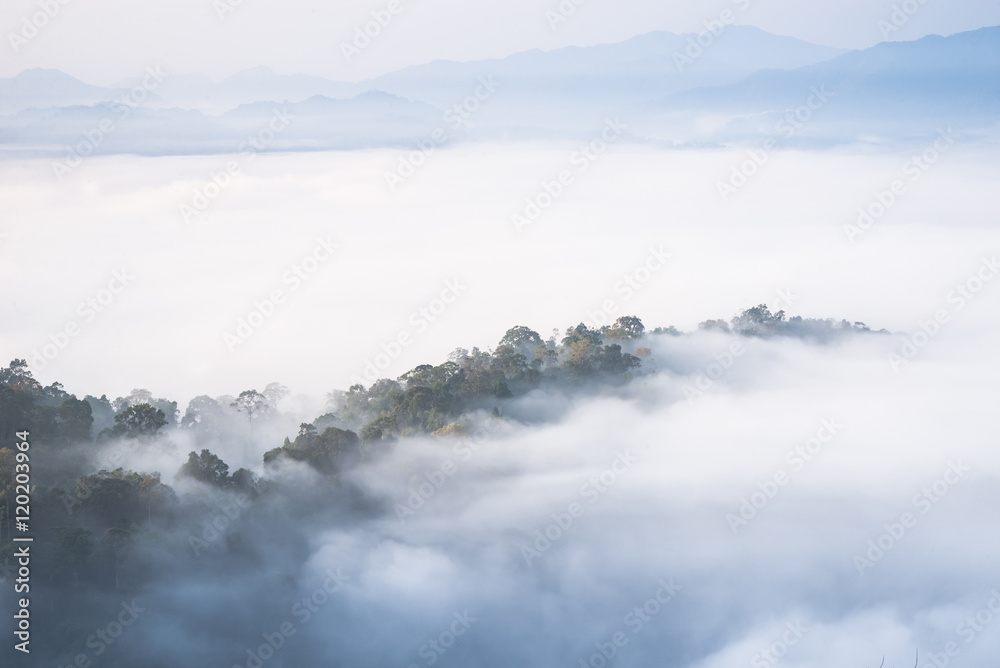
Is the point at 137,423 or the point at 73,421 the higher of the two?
the point at 137,423

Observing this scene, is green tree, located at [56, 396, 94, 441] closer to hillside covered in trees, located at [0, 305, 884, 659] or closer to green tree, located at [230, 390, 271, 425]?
hillside covered in trees, located at [0, 305, 884, 659]

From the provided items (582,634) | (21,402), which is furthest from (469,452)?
(21,402)

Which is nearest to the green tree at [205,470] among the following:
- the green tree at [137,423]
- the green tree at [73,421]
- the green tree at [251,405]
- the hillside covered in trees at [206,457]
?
the hillside covered in trees at [206,457]

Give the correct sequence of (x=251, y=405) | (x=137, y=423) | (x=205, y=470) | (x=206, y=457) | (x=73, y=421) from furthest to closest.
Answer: (x=251, y=405), (x=137, y=423), (x=73, y=421), (x=206, y=457), (x=205, y=470)

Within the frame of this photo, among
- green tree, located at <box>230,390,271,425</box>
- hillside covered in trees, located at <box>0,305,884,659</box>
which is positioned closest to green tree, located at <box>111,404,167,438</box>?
hillside covered in trees, located at <box>0,305,884,659</box>

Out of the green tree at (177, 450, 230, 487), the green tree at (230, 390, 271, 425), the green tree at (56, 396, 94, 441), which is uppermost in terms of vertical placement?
the green tree at (230, 390, 271, 425)

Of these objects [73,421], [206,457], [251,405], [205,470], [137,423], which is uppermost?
[251,405]

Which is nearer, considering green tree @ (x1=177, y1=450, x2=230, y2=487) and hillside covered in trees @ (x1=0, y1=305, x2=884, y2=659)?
hillside covered in trees @ (x1=0, y1=305, x2=884, y2=659)

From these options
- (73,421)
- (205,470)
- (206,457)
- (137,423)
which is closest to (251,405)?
(137,423)

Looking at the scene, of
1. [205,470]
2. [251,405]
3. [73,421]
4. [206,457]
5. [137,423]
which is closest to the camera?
[205,470]

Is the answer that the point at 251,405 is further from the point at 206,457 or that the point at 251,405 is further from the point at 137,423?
the point at 206,457

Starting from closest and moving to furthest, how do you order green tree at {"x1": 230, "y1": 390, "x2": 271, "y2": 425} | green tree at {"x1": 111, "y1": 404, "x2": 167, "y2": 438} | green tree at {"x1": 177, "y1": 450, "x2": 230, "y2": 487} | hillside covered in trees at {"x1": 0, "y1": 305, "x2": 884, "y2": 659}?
1. hillside covered in trees at {"x1": 0, "y1": 305, "x2": 884, "y2": 659}
2. green tree at {"x1": 177, "y1": 450, "x2": 230, "y2": 487}
3. green tree at {"x1": 111, "y1": 404, "x2": 167, "y2": 438}
4. green tree at {"x1": 230, "y1": 390, "x2": 271, "y2": 425}

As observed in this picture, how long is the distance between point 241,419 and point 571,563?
23.4 metres

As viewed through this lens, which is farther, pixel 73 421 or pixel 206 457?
pixel 73 421
